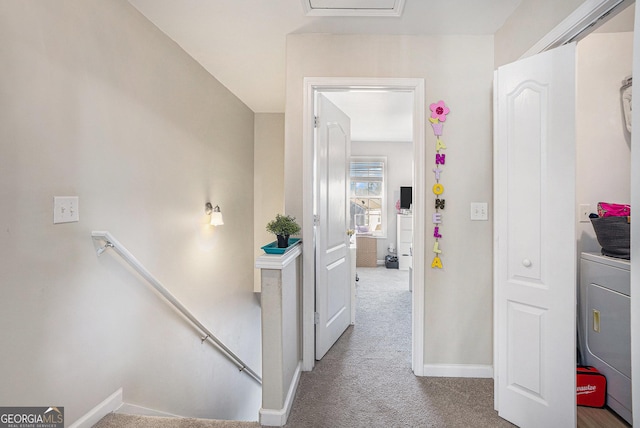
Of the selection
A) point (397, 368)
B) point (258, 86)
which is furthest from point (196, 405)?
point (258, 86)

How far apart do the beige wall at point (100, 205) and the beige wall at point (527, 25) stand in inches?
92.6

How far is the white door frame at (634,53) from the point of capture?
1032 millimetres

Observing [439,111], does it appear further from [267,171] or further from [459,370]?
[267,171]

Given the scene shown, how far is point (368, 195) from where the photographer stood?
6.65 metres

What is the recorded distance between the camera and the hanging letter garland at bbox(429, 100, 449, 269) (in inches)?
86.0

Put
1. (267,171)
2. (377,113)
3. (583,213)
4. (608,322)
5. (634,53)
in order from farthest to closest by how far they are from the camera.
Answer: (377,113)
(267,171)
(583,213)
(608,322)
(634,53)

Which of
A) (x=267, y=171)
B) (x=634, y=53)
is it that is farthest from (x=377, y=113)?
(x=634, y=53)

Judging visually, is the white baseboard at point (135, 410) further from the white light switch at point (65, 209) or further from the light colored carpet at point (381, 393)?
the white light switch at point (65, 209)

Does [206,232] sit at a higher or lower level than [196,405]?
higher

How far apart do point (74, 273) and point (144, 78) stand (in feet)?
4.21

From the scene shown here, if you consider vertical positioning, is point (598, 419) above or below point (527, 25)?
below

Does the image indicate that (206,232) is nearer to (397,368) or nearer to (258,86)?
(258,86)

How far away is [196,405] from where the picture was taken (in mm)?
2664

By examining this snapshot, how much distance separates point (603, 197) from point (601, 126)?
484 millimetres
